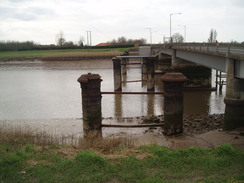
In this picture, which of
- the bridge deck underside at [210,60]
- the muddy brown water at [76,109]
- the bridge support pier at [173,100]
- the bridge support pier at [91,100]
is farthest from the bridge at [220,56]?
the bridge support pier at [91,100]

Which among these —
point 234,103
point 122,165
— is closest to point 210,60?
point 234,103

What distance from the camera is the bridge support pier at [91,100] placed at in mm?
10352

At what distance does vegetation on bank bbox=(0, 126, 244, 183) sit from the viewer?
5.14m

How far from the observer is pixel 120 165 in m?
5.78

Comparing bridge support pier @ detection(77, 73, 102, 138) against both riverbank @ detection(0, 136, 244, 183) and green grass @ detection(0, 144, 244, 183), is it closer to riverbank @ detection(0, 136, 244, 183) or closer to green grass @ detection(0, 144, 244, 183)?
riverbank @ detection(0, 136, 244, 183)

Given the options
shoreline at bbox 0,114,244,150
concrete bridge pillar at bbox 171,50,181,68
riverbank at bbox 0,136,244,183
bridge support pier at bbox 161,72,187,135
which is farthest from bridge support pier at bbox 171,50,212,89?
riverbank at bbox 0,136,244,183

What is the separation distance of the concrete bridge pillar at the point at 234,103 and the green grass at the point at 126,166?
5.70 meters

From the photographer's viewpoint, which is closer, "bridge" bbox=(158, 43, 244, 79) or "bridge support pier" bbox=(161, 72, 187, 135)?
"bridge support pier" bbox=(161, 72, 187, 135)

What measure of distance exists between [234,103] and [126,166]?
7829 millimetres

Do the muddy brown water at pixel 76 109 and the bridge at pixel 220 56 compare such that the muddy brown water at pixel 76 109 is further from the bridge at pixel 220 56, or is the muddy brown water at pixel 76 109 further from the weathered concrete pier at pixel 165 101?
the bridge at pixel 220 56

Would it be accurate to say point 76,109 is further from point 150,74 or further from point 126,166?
point 126,166

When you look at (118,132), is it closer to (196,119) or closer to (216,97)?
(196,119)

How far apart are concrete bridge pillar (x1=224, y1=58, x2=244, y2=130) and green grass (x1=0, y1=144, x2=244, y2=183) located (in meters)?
5.70

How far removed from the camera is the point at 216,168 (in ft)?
18.3
